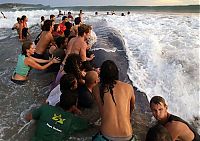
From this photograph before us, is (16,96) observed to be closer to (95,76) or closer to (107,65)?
(95,76)

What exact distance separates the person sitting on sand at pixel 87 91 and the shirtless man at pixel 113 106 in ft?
4.04

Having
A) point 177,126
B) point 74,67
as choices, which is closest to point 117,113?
point 177,126

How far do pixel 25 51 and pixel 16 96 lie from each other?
3.32 feet

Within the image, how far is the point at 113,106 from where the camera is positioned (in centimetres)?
386

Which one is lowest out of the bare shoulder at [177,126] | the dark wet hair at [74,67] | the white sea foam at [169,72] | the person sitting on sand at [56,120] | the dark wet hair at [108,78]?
the white sea foam at [169,72]

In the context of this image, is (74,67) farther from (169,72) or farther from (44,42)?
(169,72)

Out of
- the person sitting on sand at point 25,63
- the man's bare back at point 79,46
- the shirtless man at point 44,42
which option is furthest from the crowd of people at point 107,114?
the shirtless man at point 44,42

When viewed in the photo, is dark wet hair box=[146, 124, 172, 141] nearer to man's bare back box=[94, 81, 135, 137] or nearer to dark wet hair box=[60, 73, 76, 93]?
man's bare back box=[94, 81, 135, 137]

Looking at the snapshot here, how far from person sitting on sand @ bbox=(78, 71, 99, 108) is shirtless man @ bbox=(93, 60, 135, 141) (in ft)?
4.04

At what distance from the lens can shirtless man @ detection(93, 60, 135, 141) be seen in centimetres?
387

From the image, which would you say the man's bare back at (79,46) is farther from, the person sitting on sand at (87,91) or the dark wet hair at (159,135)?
the dark wet hair at (159,135)

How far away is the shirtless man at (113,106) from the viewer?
387 centimetres

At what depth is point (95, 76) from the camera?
5.27 metres

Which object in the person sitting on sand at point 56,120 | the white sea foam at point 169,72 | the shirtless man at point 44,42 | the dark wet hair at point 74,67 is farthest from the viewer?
the shirtless man at point 44,42
